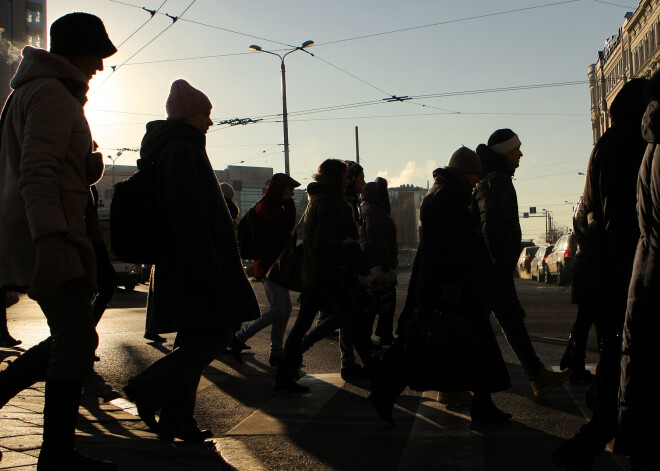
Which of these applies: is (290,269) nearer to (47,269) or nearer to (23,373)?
(23,373)

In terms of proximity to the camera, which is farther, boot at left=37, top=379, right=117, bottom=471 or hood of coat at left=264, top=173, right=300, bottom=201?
hood of coat at left=264, top=173, right=300, bottom=201

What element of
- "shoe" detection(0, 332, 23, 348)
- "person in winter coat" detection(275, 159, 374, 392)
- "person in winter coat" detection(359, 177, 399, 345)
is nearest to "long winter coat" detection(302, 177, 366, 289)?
"person in winter coat" detection(275, 159, 374, 392)

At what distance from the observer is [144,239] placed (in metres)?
4.54

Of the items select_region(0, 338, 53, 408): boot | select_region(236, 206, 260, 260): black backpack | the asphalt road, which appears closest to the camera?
select_region(0, 338, 53, 408): boot

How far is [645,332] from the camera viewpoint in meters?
3.50

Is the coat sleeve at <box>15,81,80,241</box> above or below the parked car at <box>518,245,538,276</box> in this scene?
above

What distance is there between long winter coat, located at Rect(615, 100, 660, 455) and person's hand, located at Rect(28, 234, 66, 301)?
2.22 m

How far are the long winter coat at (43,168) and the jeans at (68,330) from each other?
0.30ft

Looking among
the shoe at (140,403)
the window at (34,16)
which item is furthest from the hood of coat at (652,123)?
the window at (34,16)

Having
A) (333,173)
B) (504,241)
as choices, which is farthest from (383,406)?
(333,173)

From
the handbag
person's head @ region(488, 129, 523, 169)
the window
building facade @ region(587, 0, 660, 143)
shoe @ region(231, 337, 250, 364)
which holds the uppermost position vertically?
the window

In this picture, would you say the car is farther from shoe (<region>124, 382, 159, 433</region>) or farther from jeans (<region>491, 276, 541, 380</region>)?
shoe (<region>124, 382, 159, 433</region>)

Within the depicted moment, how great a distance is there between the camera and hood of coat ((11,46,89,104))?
3861 mm

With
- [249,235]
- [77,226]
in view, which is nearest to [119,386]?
[249,235]
